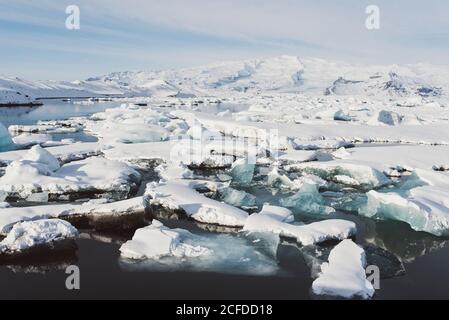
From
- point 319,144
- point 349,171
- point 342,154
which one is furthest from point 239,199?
point 319,144

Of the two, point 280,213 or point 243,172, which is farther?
point 243,172

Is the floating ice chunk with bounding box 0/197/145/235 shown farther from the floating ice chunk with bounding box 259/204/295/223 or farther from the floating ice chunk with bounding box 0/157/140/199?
the floating ice chunk with bounding box 259/204/295/223

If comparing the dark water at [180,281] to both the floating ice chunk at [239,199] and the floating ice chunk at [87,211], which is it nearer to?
the floating ice chunk at [87,211]

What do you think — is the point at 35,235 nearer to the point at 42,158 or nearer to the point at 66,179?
the point at 66,179

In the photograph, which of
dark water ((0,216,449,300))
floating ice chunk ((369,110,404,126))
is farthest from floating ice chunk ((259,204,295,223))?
floating ice chunk ((369,110,404,126))

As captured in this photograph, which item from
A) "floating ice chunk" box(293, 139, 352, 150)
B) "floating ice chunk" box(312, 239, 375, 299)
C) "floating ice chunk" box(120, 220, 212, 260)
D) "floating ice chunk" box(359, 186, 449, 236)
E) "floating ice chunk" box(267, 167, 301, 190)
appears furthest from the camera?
"floating ice chunk" box(293, 139, 352, 150)

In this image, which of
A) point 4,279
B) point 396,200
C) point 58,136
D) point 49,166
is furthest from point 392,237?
point 58,136
